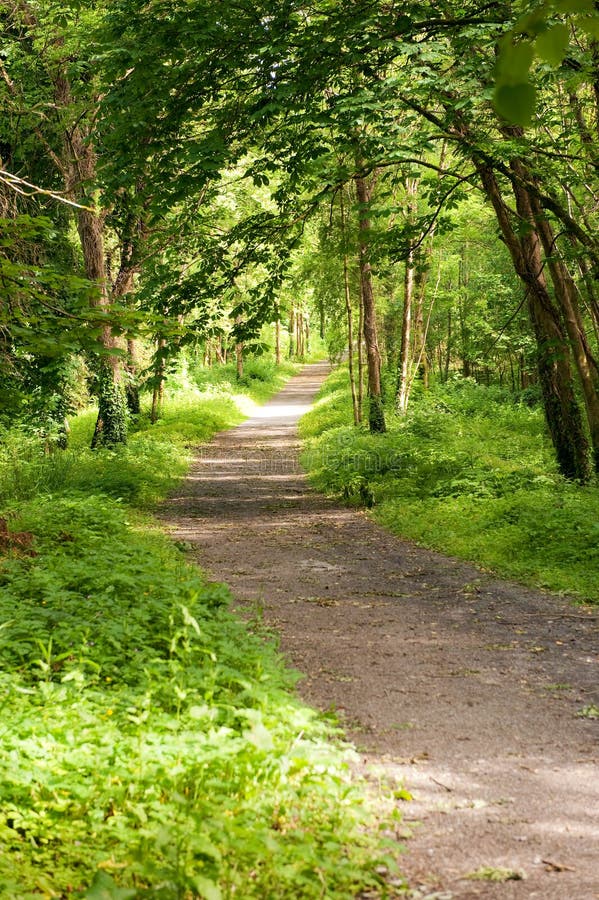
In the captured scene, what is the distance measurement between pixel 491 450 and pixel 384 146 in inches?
348

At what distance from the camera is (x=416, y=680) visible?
560 centimetres

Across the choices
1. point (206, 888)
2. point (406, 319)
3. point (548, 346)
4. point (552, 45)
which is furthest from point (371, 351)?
point (552, 45)

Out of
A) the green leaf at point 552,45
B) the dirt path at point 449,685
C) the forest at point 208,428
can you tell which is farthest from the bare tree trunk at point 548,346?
the green leaf at point 552,45

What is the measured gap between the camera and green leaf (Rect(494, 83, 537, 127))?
1475 mm

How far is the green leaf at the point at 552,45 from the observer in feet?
5.02

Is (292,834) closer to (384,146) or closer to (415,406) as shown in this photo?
(384,146)

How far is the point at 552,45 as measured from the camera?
153 cm

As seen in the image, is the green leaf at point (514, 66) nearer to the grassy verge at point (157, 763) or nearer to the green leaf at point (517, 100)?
the green leaf at point (517, 100)

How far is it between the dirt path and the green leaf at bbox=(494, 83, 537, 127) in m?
2.89

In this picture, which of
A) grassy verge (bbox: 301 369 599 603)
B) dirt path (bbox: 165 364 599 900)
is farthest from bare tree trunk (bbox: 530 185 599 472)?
dirt path (bbox: 165 364 599 900)

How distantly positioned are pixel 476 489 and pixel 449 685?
7764 millimetres

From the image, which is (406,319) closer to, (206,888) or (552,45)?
(206,888)

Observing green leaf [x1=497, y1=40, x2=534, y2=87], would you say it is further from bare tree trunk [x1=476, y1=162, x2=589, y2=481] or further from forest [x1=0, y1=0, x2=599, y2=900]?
bare tree trunk [x1=476, y1=162, x2=589, y2=481]

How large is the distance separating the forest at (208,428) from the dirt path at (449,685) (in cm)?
33
